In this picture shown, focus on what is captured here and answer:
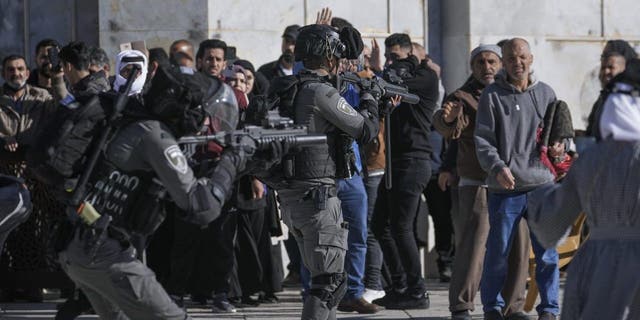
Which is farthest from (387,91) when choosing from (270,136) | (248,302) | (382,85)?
(248,302)

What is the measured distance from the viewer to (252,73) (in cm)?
1060

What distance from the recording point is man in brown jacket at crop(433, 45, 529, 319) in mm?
9188

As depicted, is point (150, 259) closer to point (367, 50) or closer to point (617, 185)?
point (367, 50)

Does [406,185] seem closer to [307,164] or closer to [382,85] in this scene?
[382,85]

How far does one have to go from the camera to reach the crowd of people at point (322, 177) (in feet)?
21.0

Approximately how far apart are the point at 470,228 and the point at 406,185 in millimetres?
1047

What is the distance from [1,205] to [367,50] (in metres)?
3.39

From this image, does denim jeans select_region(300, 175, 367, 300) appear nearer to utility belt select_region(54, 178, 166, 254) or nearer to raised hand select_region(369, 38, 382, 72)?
raised hand select_region(369, 38, 382, 72)

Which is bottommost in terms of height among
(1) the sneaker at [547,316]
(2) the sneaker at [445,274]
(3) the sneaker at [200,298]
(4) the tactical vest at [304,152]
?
(2) the sneaker at [445,274]

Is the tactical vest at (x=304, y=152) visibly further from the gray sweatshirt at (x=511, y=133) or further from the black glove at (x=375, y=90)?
the gray sweatshirt at (x=511, y=133)

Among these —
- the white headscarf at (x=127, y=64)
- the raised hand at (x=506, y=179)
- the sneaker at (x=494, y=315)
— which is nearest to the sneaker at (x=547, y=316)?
the sneaker at (x=494, y=315)

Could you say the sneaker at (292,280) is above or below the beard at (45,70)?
below

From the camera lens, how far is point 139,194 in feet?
21.5

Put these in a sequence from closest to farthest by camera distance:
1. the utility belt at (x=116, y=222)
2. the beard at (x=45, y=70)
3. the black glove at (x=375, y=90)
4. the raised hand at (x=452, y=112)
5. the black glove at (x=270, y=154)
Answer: the utility belt at (x=116, y=222) → the black glove at (x=270, y=154) → the black glove at (x=375, y=90) → the raised hand at (x=452, y=112) → the beard at (x=45, y=70)
